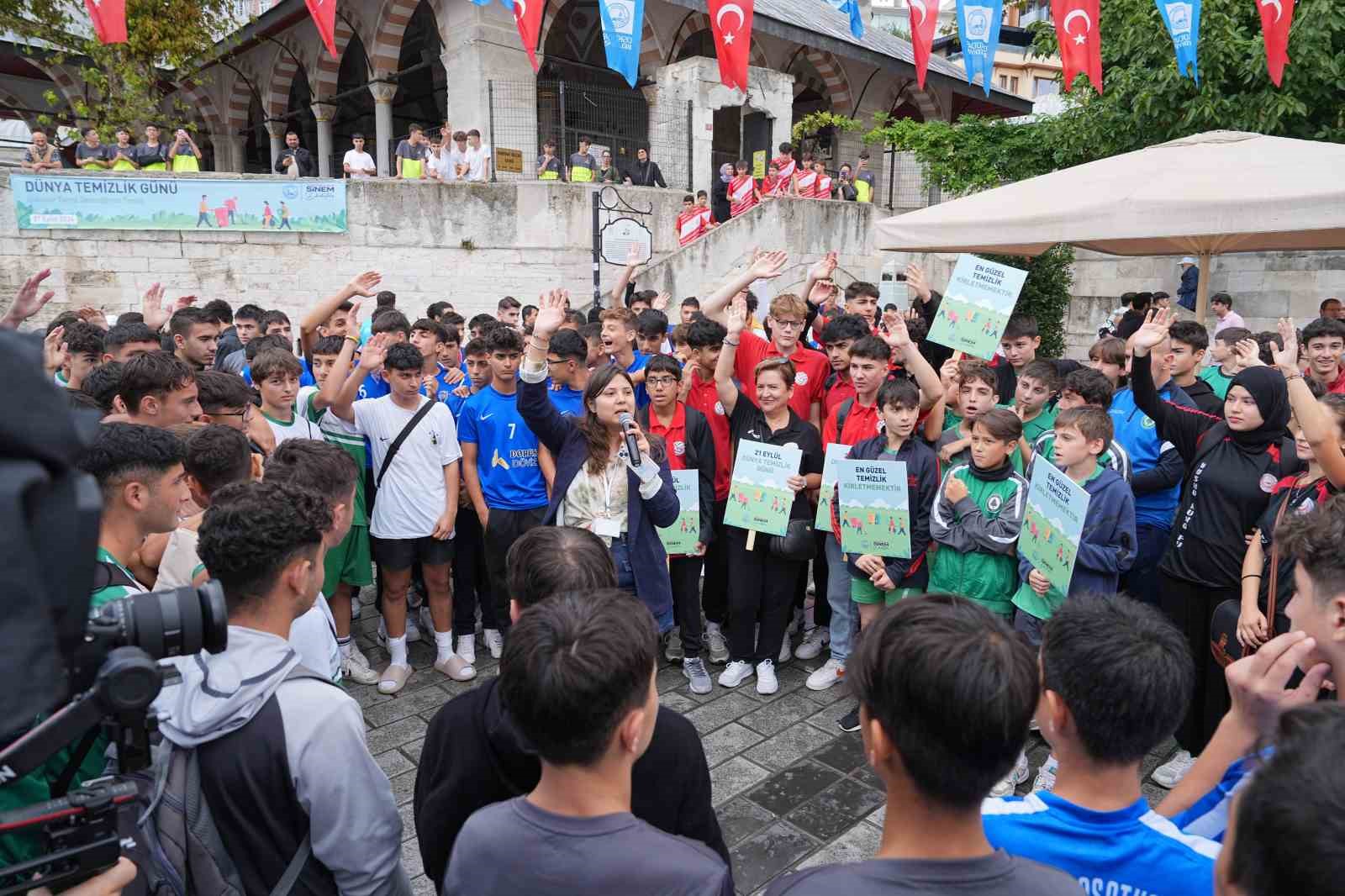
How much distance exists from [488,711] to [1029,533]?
104 inches

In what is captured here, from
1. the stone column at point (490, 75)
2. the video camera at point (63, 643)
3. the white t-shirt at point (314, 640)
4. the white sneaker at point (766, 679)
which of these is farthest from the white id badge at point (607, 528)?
the stone column at point (490, 75)

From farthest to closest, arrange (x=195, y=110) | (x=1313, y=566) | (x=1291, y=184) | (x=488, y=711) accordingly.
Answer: (x=195, y=110) < (x=1291, y=184) < (x=1313, y=566) < (x=488, y=711)

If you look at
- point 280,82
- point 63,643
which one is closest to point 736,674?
point 63,643

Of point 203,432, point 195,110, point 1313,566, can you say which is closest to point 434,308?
point 203,432

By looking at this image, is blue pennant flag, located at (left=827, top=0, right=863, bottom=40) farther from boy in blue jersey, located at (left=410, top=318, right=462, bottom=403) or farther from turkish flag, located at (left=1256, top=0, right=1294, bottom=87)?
boy in blue jersey, located at (left=410, top=318, right=462, bottom=403)

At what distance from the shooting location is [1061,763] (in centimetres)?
171

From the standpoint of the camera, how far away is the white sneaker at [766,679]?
468 cm

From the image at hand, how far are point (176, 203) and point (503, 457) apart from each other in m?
10.4

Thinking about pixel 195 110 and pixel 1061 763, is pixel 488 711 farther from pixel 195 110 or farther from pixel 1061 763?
pixel 195 110

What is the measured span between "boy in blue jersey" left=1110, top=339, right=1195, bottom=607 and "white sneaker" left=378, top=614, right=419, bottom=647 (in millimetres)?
4249

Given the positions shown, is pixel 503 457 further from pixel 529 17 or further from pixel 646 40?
pixel 646 40

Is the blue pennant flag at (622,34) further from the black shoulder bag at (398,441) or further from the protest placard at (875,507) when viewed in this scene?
the protest placard at (875,507)

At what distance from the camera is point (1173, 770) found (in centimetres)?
376

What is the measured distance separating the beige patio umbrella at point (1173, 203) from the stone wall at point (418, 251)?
828 centimetres
